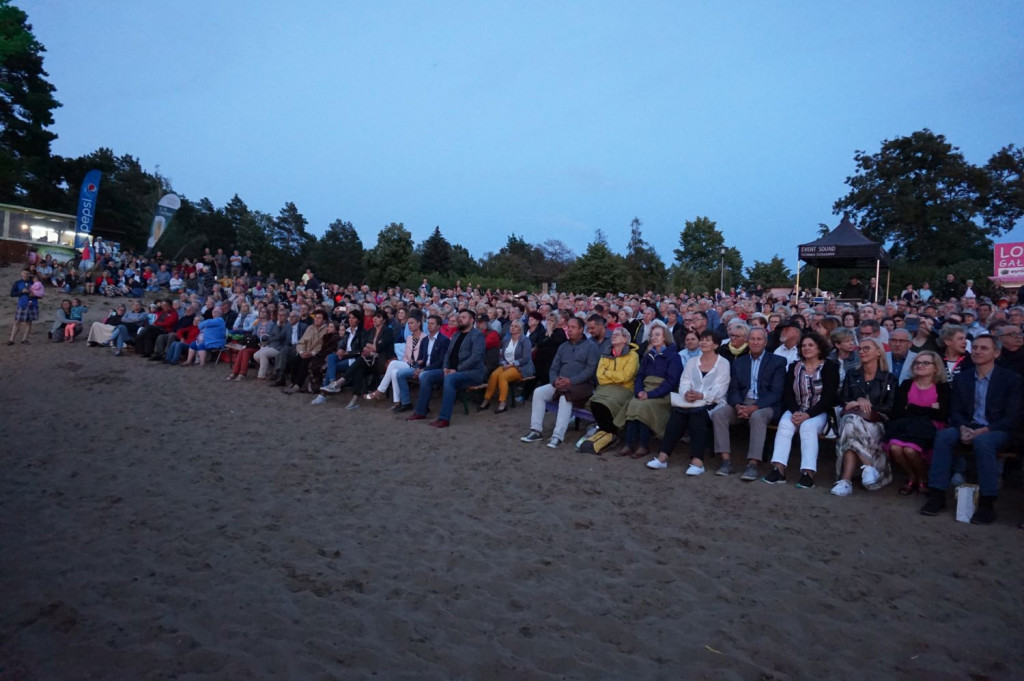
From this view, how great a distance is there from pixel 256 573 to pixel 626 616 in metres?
2.06

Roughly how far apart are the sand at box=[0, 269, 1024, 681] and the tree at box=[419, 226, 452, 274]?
4271 cm

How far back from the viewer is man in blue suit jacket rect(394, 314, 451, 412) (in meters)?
8.25

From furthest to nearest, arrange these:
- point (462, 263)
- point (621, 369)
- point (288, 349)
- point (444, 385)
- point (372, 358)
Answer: point (462, 263) → point (288, 349) → point (372, 358) → point (444, 385) → point (621, 369)

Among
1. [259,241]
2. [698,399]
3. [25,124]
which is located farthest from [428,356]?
[259,241]

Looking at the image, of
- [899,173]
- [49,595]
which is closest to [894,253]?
[899,173]

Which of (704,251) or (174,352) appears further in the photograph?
(704,251)

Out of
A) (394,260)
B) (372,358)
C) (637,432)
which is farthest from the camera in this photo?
(394,260)

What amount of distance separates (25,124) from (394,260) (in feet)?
72.4

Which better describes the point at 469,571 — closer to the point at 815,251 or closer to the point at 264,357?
the point at 264,357

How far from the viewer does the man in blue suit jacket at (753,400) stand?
5.52 metres

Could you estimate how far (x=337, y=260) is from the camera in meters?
48.4

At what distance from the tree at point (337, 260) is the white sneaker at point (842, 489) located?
146 ft

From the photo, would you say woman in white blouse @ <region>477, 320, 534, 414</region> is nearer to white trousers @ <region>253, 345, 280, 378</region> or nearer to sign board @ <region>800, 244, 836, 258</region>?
white trousers @ <region>253, 345, 280, 378</region>

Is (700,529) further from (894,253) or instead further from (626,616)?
(894,253)
